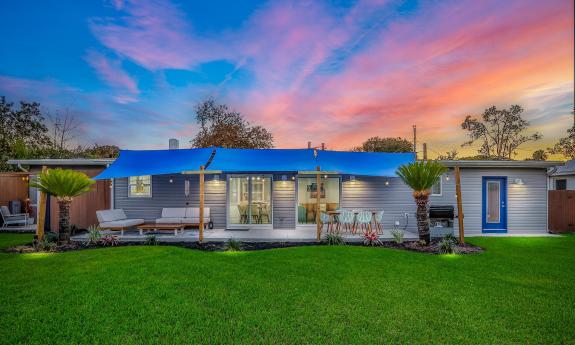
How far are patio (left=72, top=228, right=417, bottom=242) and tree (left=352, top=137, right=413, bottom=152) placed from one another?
21.2 meters

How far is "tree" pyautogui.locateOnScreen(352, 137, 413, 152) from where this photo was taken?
29641mm

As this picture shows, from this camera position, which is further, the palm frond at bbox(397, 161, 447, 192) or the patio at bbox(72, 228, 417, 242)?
the patio at bbox(72, 228, 417, 242)

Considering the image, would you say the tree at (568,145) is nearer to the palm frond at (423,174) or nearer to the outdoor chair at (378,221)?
the outdoor chair at (378,221)

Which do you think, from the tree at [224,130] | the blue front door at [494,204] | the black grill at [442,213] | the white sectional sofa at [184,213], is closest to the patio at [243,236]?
the white sectional sofa at [184,213]

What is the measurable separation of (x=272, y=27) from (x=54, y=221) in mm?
10156

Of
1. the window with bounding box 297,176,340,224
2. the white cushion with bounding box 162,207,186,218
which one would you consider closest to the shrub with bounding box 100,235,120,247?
the white cushion with bounding box 162,207,186,218

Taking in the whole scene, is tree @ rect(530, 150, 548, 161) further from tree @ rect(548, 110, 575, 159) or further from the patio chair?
the patio chair

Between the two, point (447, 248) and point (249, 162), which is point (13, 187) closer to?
point (249, 162)

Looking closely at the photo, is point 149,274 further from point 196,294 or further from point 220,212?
point 220,212

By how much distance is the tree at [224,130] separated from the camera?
2355 cm

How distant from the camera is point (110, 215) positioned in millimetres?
9852

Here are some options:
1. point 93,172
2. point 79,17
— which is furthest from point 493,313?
point 79,17

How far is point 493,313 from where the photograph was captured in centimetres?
402

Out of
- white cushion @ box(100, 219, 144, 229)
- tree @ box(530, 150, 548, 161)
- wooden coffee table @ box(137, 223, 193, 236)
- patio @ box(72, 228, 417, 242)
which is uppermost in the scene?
tree @ box(530, 150, 548, 161)
